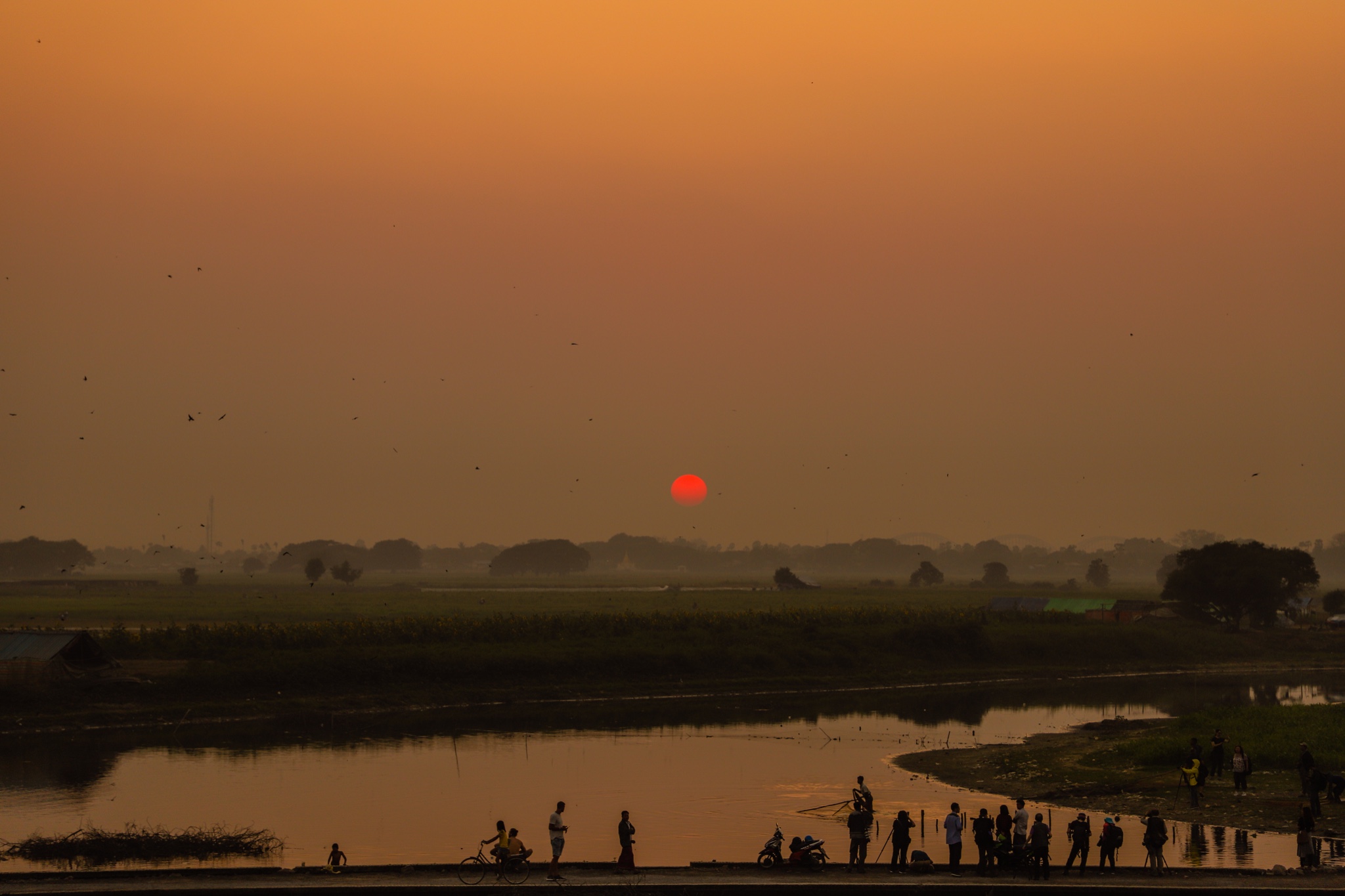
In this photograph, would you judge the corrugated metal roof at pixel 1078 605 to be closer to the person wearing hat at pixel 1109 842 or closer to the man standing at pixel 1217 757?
the man standing at pixel 1217 757

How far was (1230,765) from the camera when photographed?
153 feet

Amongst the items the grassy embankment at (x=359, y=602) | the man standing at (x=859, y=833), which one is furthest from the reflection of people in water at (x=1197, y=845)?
the grassy embankment at (x=359, y=602)

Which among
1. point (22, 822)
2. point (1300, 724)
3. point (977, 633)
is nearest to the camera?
point (22, 822)

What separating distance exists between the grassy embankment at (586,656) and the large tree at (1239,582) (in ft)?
11.5

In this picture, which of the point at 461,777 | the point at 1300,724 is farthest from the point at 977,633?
the point at 461,777

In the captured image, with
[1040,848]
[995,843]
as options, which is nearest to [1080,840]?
[1040,848]

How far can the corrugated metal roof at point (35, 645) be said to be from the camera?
5978 cm

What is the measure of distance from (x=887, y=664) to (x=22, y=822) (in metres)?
59.1

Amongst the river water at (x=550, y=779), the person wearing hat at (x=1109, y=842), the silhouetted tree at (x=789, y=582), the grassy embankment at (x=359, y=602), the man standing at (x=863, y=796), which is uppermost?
the silhouetted tree at (x=789, y=582)

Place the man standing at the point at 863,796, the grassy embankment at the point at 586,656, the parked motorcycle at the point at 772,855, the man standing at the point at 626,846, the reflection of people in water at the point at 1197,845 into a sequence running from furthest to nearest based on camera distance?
the grassy embankment at the point at 586,656 < the reflection of people in water at the point at 1197,845 < the man standing at the point at 863,796 < the parked motorcycle at the point at 772,855 < the man standing at the point at 626,846

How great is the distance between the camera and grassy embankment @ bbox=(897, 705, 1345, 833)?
132 feet

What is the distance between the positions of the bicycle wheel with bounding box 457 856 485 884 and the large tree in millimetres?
96133

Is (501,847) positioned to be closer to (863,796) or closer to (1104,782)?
(863,796)

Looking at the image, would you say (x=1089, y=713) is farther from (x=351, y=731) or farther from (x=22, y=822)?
(x=22, y=822)
